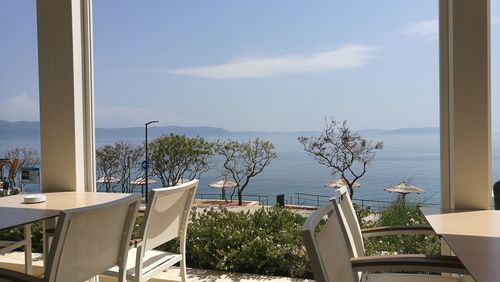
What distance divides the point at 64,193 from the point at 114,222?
4.20ft

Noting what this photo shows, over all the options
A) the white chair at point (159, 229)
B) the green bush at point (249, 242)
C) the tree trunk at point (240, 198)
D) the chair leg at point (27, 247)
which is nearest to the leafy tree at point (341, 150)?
the green bush at point (249, 242)

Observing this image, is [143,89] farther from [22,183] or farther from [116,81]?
[22,183]

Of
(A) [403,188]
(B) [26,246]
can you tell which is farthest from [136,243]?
(A) [403,188]

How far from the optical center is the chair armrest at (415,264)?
5.16 ft

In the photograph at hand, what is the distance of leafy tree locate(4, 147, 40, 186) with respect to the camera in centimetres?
347

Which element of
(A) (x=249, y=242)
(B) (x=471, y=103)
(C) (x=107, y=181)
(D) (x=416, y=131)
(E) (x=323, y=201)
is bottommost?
(A) (x=249, y=242)

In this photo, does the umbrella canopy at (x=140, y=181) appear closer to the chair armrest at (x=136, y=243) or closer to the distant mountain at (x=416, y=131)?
the chair armrest at (x=136, y=243)

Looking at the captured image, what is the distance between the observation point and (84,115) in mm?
3256

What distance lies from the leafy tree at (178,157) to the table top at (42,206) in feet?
1.79

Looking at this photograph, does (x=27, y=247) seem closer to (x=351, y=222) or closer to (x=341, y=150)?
(x=351, y=222)

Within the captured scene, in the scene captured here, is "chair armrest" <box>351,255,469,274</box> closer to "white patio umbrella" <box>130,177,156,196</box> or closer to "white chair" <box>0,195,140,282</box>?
"white chair" <box>0,195,140,282</box>

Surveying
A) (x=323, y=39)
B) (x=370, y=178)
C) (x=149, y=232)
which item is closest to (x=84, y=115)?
(x=149, y=232)

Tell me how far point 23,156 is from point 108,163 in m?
0.77

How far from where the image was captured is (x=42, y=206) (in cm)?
245
